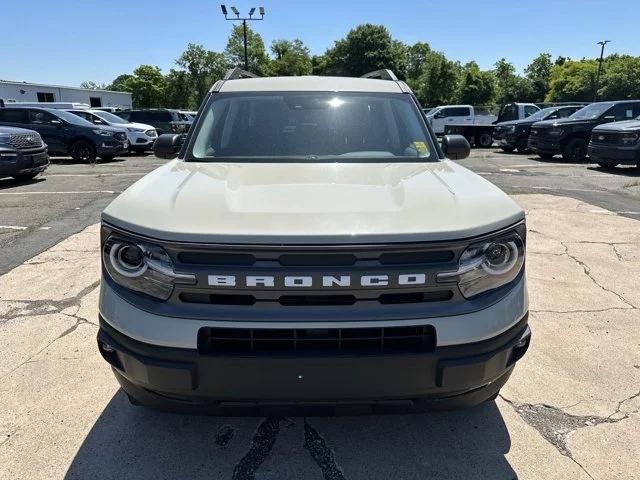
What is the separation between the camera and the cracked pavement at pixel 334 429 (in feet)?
7.59

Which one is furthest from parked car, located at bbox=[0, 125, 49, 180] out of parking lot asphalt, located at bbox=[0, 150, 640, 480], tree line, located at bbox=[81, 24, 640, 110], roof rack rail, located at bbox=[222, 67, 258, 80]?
tree line, located at bbox=[81, 24, 640, 110]

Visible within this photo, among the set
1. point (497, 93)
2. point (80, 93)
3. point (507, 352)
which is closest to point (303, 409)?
point (507, 352)

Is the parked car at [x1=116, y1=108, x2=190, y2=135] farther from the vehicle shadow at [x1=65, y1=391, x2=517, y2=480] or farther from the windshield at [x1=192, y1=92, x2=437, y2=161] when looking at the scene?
the vehicle shadow at [x1=65, y1=391, x2=517, y2=480]

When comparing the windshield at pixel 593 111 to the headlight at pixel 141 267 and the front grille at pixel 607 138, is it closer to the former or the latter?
the front grille at pixel 607 138

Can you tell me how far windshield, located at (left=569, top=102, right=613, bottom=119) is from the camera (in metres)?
15.2

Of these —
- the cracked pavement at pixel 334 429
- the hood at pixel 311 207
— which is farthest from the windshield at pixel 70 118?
the hood at pixel 311 207

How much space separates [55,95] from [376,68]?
37.6 m

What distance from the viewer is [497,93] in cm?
5966

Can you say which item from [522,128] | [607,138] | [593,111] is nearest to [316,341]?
[607,138]

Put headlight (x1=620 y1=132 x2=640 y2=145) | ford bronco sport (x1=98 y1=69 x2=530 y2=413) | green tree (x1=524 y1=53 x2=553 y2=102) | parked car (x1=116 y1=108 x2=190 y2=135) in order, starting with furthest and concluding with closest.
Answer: green tree (x1=524 y1=53 x2=553 y2=102)
parked car (x1=116 y1=108 x2=190 y2=135)
headlight (x1=620 y1=132 x2=640 y2=145)
ford bronco sport (x1=98 y1=69 x2=530 y2=413)

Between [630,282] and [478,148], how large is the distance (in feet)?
59.0

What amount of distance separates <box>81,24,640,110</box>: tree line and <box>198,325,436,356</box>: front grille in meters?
52.6

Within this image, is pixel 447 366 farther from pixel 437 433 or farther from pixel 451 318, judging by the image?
pixel 437 433

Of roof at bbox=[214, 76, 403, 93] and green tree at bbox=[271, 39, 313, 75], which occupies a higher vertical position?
green tree at bbox=[271, 39, 313, 75]
